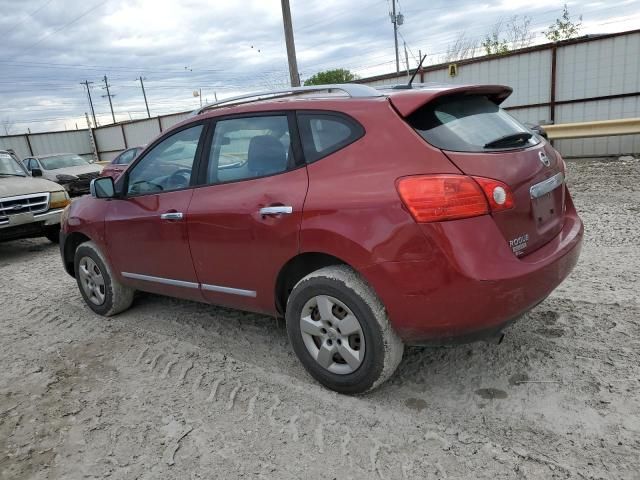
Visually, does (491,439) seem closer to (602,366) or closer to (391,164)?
(602,366)

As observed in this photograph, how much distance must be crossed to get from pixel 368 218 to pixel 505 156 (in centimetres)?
81

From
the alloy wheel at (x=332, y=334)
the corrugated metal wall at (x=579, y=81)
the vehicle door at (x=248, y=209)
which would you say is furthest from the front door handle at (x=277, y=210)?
the corrugated metal wall at (x=579, y=81)

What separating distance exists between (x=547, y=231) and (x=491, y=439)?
1183 millimetres

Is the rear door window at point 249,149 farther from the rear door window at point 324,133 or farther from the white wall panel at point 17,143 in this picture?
the white wall panel at point 17,143

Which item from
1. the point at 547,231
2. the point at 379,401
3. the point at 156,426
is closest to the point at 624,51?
the point at 547,231

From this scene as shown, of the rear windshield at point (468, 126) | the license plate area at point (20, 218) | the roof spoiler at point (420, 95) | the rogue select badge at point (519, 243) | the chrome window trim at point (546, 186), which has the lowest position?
the license plate area at point (20, 218)

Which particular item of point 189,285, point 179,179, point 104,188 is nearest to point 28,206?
point 104,188

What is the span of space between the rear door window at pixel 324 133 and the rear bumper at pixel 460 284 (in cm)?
73

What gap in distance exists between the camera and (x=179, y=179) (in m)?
3.72

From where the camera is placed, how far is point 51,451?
2.68 meters

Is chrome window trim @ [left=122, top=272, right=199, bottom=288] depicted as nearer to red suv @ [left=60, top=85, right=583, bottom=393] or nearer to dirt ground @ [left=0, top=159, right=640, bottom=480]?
red suv @ [left=60, top=85, right=583, bottom=393]

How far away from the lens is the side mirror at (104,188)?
4184 millimetres

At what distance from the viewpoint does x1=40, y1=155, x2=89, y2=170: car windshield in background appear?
1639 centimetres

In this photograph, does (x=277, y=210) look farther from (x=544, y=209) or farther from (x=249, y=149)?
(x=544, y=209)
